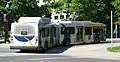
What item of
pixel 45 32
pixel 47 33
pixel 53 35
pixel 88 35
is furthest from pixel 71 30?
pixel 45 32

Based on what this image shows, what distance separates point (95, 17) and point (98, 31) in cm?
2491

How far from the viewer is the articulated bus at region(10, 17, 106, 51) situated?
3005 centimetres

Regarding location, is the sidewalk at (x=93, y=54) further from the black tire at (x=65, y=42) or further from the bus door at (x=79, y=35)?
the bus door at (x=79, y=35)

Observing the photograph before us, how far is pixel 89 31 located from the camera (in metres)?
45.2

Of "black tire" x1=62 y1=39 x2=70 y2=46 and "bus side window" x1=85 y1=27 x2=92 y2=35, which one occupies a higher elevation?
"bus side window" x1=85 y1=27 x2=92 y2=35

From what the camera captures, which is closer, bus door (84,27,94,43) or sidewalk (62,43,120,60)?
sidewalk (62,43,120,60)

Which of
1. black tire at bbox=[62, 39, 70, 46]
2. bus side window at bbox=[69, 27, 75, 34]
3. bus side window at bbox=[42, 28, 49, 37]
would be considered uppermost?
bus side window at bbox=[42, 28, 49, 37]

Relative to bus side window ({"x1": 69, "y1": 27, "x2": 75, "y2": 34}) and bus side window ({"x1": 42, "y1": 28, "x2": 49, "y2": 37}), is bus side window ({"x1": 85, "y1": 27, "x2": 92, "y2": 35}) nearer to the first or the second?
bus side window ({"x1": 69, "y1": 27, "x2": 75, "y2": 34})

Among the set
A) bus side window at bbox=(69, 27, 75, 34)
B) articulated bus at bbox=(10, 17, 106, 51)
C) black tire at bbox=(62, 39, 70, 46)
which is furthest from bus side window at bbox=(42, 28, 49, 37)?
bus side window at bbox=(69, 27, 75, 34)

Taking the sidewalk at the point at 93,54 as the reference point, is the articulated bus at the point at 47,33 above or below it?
above

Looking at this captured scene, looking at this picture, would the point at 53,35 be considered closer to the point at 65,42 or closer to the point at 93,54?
the point at 65,42

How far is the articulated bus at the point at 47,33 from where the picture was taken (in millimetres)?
30047

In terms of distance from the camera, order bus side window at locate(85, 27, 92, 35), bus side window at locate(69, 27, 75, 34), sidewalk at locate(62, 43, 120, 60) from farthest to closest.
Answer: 1. bus side window at locate(85, 27, 92, 35)
2. bus side window at locate(69, 27, 75, 34)
3. sidewalk at locate(62, 43, 120, 60)

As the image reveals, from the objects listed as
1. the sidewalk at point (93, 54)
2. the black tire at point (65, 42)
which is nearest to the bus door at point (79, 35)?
the black tire at point (65, 42)
